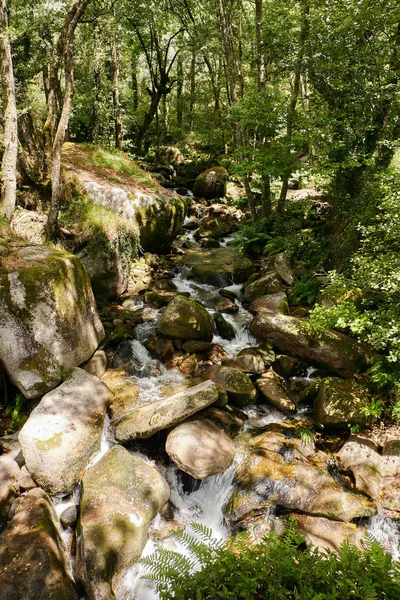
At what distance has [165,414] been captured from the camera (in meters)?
6.14

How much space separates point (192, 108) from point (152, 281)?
61.7 ft

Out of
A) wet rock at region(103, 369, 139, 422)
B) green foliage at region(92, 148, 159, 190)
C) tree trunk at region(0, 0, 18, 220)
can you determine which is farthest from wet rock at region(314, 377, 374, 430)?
green foliage at region(92, 148, 159, 190)

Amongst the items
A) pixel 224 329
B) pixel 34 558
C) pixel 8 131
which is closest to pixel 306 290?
pixel 224 329

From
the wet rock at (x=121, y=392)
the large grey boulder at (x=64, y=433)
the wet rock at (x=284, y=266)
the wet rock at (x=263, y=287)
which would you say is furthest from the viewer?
the wet rock at (x=284, y=266)

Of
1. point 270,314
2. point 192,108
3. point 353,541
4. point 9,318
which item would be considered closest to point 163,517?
point 353,541

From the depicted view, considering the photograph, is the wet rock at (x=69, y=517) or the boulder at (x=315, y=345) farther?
the boulder at (x=315, y=345)

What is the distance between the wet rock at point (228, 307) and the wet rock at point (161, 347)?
7.69 feet

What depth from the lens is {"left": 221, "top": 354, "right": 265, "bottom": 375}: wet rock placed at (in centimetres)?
767

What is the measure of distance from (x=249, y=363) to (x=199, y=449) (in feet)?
8.19

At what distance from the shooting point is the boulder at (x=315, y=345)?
24.3ft

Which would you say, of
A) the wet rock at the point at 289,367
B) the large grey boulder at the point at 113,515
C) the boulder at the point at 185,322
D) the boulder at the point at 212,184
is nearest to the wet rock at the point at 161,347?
the boulder at the point at 185,322

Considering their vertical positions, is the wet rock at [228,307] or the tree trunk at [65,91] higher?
the tree trunk at [65,91]

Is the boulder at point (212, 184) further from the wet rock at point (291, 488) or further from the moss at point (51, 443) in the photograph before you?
the moss at point (51, 443)

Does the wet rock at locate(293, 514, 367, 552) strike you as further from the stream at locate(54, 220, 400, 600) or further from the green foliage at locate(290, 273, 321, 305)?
the green foliage at locate(290, 273, 321, 305)
